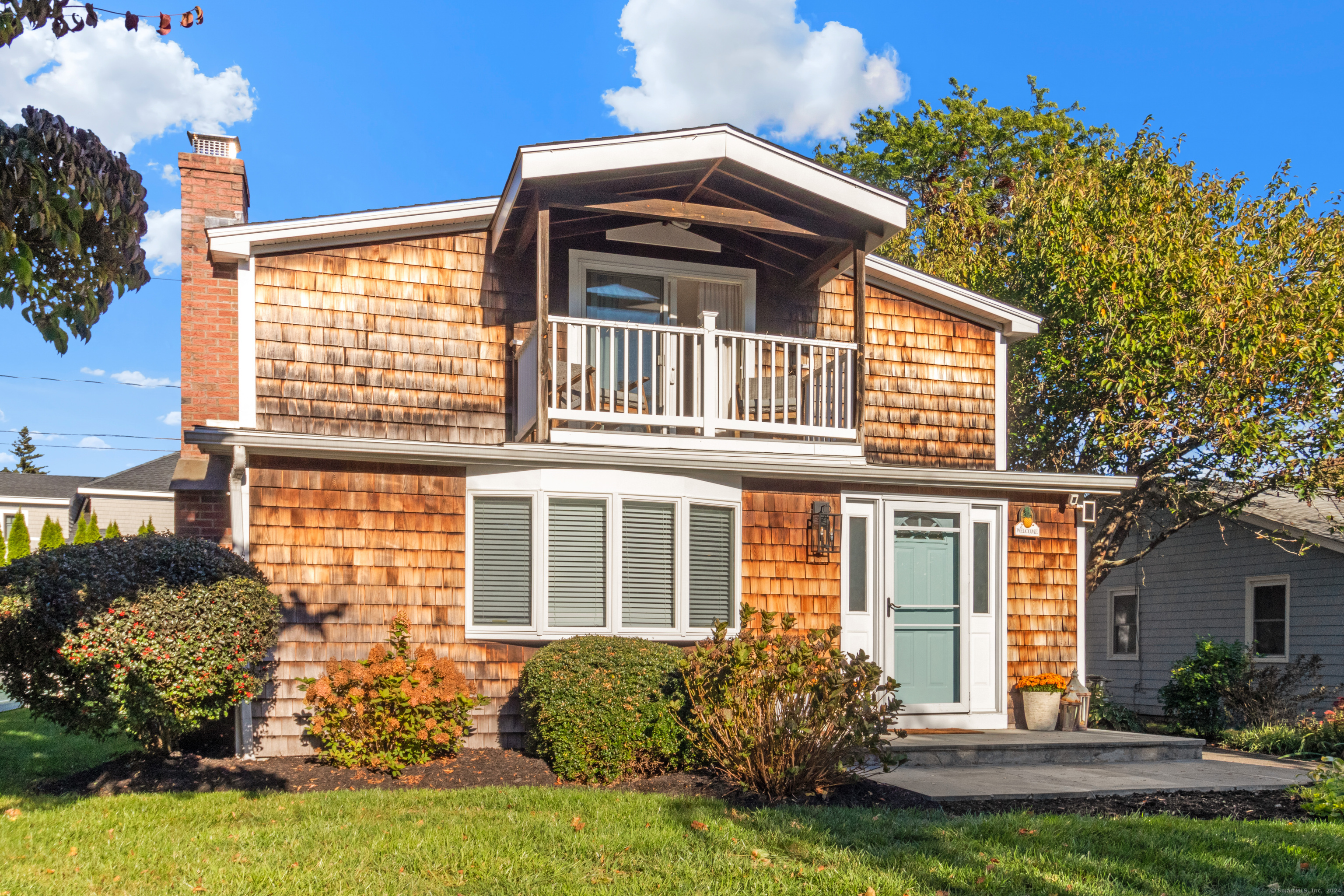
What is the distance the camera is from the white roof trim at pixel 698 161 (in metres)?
9.33

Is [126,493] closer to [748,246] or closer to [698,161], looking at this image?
[748,246]

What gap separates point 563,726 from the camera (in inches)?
314

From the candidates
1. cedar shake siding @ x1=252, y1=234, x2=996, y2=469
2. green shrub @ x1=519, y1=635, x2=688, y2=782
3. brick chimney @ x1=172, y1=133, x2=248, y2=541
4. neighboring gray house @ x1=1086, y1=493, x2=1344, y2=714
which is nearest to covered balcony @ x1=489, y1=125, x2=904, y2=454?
cedar shake siding @ x1=252, y1=234, x2=996, y2=469

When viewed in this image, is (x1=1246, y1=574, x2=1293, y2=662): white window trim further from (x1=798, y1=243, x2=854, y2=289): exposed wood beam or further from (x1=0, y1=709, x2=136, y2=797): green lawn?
(x1=0, y1=709, x2=136, y2=797): green lawn

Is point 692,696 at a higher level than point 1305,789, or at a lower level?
higher

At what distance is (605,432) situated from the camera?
32.2 ft

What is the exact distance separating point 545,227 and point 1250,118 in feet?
41.2

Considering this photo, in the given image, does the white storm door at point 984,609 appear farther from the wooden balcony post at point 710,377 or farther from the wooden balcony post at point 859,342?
the wooden balcony post at point 710,377

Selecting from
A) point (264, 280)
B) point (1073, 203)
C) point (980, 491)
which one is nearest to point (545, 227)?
point (264, 280)

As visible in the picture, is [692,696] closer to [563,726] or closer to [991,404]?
[563,726]

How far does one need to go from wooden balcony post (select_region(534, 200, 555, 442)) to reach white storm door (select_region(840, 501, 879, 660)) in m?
3.10

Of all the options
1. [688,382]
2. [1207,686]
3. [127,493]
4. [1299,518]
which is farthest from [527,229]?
[127,493]

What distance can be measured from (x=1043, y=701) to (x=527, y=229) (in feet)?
22.3

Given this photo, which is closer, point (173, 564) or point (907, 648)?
point (173, 564)
